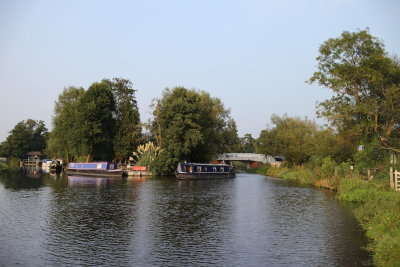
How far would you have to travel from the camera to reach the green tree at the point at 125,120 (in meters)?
72.9

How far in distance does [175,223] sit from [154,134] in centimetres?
4586

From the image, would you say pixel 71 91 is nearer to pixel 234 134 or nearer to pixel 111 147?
pixel 111 147

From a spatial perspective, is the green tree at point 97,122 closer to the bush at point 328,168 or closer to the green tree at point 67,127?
the green tree at point 67,127

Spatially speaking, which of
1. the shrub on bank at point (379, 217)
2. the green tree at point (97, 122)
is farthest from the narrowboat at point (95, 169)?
the shrub on bank at point (379, 217)

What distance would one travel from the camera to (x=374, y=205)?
22344mm

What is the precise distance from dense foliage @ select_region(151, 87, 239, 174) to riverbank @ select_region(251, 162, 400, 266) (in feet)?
66.2

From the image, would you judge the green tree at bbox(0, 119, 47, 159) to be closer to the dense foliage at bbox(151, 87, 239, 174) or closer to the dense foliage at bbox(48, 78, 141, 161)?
the dense foliage at bbox(48, 78, 141, 161)

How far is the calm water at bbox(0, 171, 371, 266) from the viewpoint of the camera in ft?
49.3

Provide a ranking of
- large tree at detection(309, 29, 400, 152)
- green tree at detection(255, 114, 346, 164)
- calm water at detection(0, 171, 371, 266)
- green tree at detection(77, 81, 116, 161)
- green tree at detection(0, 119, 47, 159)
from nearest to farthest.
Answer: calm water at detection(0, 171, 371, 266) → large tree at detection(309, 29, 400, 152) → green tree at detection(255, 114, 346, 164) → green tree at detection(77, 81, 116, 161) → green tree at detection(0, 119, 47, 159)

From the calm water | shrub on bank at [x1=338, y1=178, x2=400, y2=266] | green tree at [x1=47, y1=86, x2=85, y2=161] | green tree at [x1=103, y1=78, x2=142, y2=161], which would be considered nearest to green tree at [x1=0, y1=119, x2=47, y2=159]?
green tree at [x1=47, y1=86, x2=85, y2=161]

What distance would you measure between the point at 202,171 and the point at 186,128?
786 cm

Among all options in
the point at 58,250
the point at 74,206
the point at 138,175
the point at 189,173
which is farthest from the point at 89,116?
the point at 58,250

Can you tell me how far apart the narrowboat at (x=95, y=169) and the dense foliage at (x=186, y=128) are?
6.64m

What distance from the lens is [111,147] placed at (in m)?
75.1
